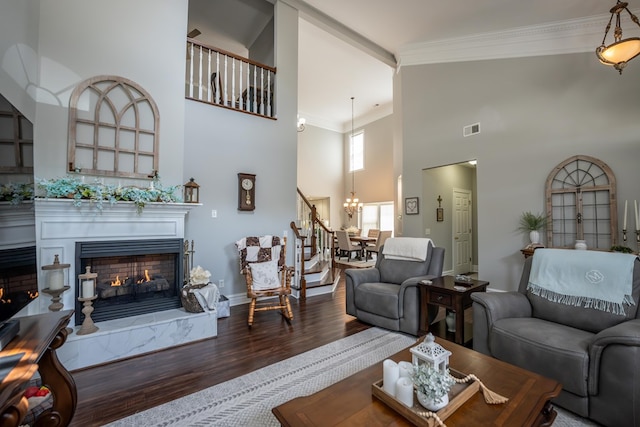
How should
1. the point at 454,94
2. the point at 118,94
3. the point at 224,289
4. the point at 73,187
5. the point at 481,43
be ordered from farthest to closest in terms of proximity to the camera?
the point at 454,94, the point at 481,43, the point at 224,289, the point at 118,94, the point at 73,187

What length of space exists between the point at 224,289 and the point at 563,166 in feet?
17.8

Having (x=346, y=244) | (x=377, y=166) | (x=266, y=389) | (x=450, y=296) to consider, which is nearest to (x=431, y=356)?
(x=266, y=389)

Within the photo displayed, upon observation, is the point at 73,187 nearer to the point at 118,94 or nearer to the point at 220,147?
the point at 118,94

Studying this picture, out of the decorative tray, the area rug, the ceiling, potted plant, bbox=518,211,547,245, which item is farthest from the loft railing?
potted plant, bbox=518,211,547,245

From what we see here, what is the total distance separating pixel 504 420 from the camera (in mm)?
1198

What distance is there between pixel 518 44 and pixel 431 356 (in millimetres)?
5545

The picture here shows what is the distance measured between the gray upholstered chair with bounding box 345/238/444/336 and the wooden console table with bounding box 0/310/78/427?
2657mm

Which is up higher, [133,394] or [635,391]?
[635,391]

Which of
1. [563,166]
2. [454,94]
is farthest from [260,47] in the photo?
[563,166]

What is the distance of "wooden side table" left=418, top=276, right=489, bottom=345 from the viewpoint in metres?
2.73

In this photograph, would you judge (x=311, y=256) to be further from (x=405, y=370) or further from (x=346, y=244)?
(x=405, y=370)

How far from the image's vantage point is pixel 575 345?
6.06ft

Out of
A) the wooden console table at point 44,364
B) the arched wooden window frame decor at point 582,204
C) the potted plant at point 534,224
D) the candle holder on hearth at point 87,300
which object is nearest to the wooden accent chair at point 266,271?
the candle holder on hearth at point 87,300

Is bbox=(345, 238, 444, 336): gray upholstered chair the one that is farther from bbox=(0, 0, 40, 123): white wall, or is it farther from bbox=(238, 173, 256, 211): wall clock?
bbox=(0, 0, 40, 123): white wall
